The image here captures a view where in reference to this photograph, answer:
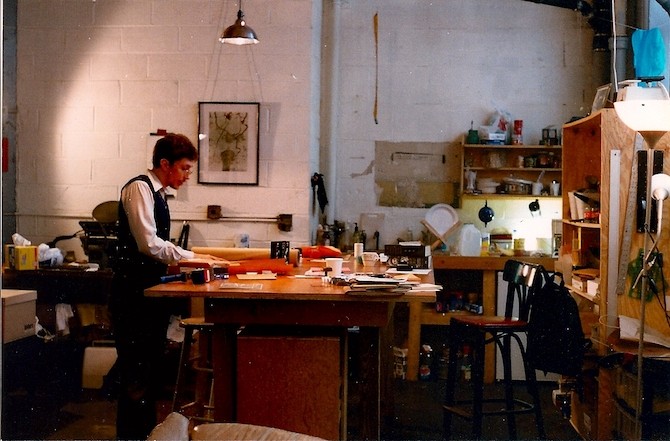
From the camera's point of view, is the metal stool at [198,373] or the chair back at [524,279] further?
the chair back at [524,279]

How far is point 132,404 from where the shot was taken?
385 cm

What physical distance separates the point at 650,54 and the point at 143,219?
2670 mm

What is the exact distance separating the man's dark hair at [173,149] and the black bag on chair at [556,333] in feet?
6.51

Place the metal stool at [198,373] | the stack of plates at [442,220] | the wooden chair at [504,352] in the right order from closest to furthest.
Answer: the metal stool at [198,373]
the wooden chair at [504,352]
the stack of plates at [442,220]

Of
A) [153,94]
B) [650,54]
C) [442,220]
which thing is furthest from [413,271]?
[153,94]

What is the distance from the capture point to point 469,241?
6.27 meters

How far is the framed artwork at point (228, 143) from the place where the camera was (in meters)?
5.66

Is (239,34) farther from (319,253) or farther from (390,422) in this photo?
(390,422)

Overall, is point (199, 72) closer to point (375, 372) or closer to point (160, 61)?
point (160, 61)

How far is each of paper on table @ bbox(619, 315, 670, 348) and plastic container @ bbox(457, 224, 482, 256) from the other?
7.65 ft

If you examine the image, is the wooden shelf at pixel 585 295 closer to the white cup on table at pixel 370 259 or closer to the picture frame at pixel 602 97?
the picture frame at pixel 602 97

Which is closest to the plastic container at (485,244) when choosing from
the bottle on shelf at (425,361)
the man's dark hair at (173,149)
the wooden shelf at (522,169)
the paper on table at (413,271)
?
the wooden shelf at (522,169)

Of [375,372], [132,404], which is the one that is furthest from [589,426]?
[132,404]

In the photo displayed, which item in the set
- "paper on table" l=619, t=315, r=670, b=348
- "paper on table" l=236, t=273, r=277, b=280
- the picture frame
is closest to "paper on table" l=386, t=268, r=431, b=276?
"paper on table" l=236, t=273, r=277, b=280
